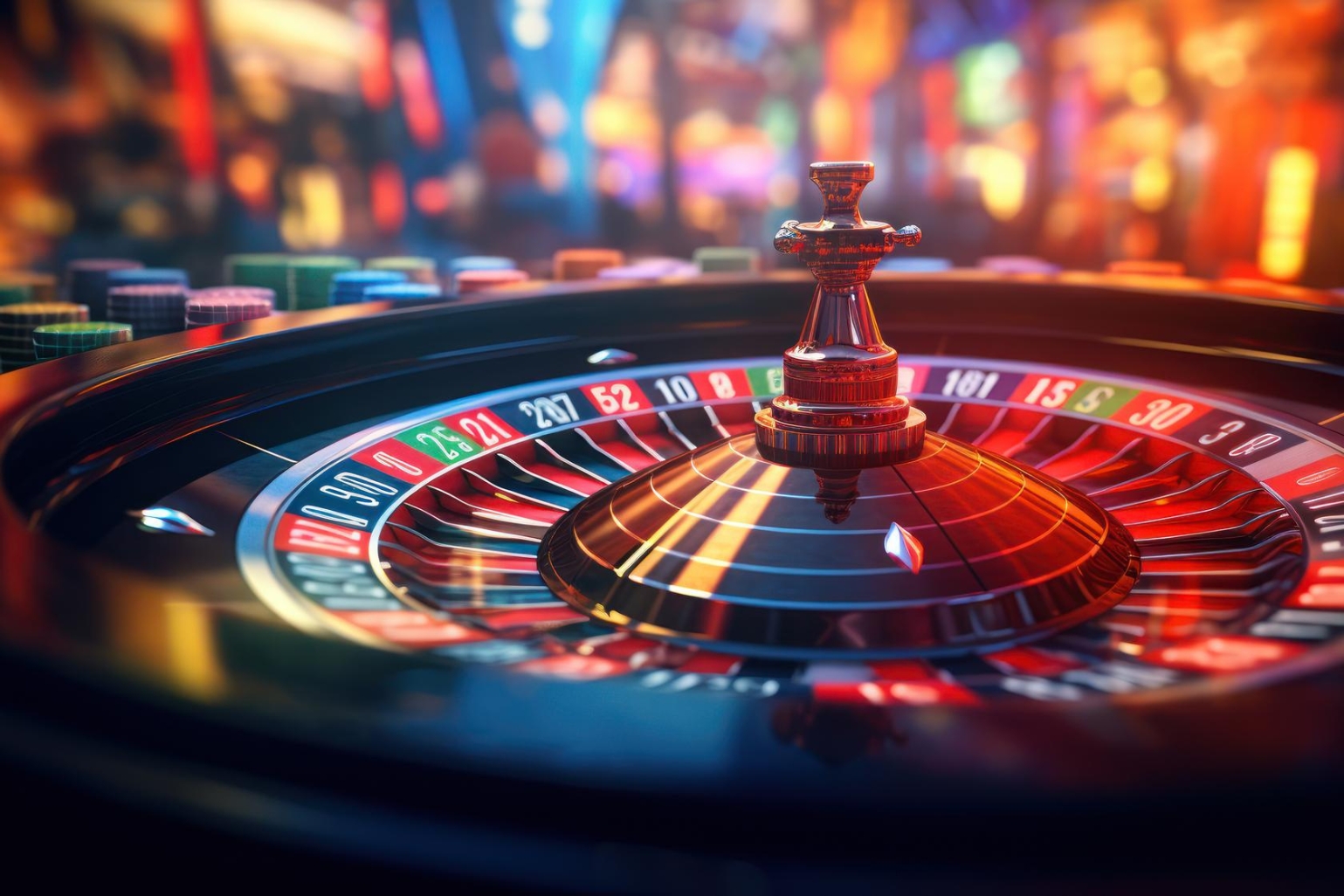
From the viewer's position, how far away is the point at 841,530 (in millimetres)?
1719

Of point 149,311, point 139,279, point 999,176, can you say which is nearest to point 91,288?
Answer: point 139,279

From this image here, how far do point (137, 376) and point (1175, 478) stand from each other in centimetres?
197

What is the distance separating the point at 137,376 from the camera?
193cm

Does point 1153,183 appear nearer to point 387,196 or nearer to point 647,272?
point 387,196

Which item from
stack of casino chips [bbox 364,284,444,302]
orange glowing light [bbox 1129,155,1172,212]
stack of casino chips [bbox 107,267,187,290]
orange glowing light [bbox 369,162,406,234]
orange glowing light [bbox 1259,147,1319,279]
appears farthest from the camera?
orange glowing light [bbox 1129,155,1172,212]

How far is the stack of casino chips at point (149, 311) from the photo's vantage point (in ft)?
10.7

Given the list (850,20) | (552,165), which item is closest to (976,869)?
(552,165)

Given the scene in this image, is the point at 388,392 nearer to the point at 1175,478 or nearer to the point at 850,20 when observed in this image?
the point at 1175,478

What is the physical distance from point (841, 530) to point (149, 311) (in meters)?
2.38

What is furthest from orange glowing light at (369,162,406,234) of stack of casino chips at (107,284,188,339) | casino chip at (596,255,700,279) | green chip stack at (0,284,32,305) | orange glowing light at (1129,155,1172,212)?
stack of casino chips at (107,284,188,339)

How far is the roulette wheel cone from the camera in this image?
5.01ft

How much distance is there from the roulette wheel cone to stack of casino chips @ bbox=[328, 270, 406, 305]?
1836mm

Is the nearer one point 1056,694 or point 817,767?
point 817,767

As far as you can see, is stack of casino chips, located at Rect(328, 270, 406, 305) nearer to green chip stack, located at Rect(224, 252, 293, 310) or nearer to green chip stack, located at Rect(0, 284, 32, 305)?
green chip stack, located at Rect(0, 284, 32, 305)
